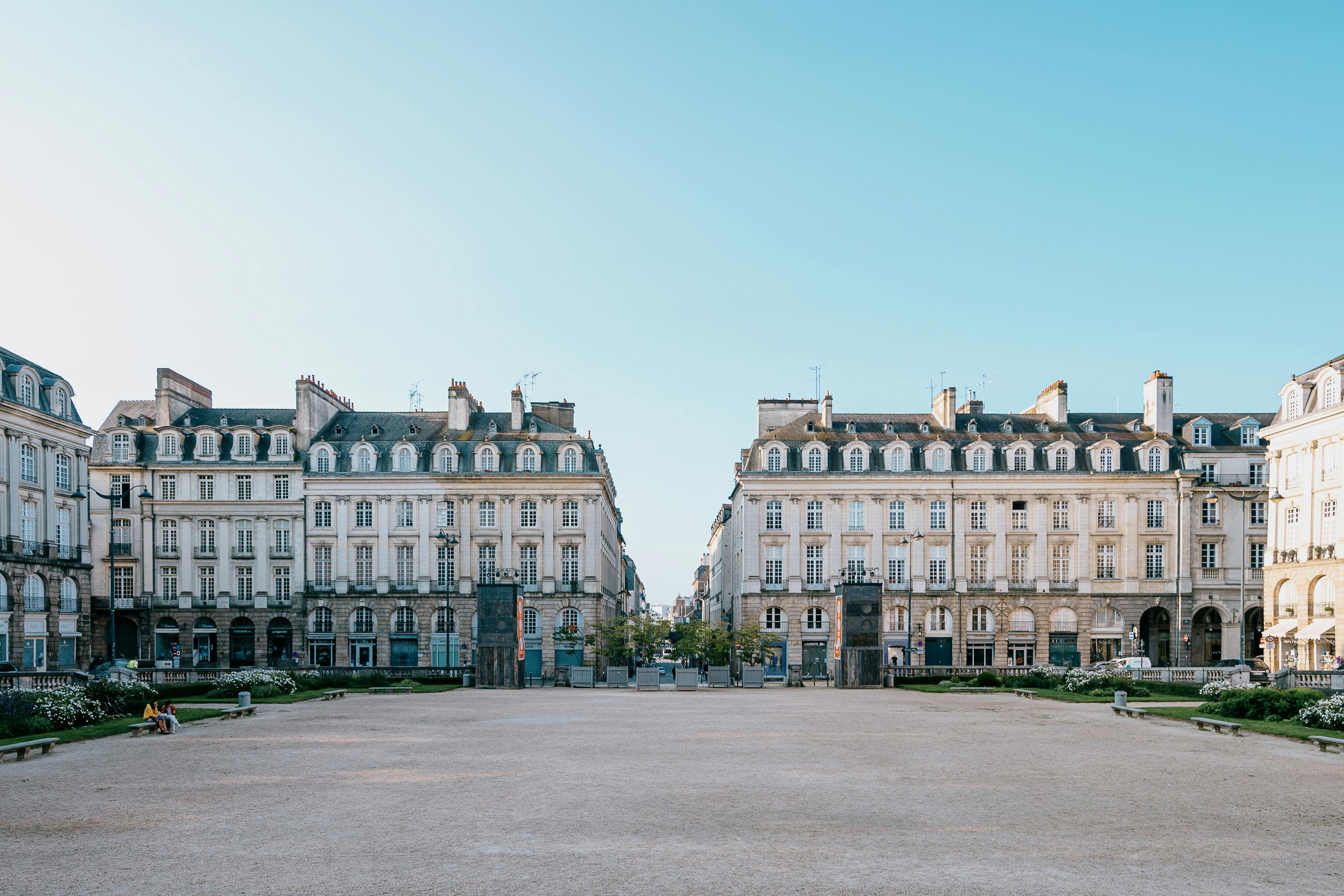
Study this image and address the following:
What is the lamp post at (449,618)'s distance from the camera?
65.9 metres

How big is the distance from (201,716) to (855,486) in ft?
159

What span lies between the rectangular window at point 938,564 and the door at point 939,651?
11.7 feet

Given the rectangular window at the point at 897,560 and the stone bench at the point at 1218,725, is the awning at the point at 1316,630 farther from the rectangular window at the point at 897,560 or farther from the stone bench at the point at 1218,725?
the stone bench at the point at 1218,725

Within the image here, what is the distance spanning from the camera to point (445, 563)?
69.8 metres

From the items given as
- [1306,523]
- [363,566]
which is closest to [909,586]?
[1306,523]

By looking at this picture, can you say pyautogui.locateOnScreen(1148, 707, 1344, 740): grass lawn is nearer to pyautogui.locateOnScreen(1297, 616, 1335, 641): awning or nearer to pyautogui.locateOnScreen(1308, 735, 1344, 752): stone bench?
pyautogui.locateOnScreen(1308, 735, 1344, 752): stone bench

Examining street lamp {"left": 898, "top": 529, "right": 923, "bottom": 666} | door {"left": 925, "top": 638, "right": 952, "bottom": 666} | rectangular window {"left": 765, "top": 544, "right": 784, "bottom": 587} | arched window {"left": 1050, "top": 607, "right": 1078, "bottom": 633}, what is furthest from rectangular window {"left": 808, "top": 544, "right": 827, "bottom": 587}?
arched window {"left": 1050, "top": 607, "right": 1078, "bottom": 633}

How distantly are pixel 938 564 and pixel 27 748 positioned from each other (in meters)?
57.9

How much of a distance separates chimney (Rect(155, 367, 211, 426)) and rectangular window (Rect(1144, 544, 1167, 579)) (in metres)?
63.3

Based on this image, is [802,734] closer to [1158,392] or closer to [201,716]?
[201,716]

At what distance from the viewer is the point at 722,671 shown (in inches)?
2042

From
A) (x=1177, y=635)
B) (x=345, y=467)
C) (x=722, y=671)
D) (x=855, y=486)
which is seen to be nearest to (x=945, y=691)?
(x=722, y=671)

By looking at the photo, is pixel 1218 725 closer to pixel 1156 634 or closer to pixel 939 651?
pixel 939 651

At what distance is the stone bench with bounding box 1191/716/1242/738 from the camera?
25922 millimetres
